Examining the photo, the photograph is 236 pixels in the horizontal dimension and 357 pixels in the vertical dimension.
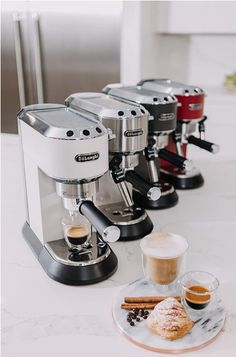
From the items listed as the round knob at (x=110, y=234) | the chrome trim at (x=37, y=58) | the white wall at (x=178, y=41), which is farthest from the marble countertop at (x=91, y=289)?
the chrome trim at (x=37, y=58)

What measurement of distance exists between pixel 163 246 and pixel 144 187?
6.9 inches

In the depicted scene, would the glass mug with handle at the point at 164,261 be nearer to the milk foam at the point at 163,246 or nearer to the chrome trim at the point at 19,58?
the milk foam at the point at 163,246

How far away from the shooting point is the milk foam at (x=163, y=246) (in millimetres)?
872

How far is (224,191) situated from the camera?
4.73ft

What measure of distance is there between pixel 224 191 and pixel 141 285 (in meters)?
0.64

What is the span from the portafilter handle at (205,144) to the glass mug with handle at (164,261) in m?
0.46

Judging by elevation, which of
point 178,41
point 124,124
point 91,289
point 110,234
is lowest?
point 91,289

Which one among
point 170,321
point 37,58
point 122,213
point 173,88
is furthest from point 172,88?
point 37,58

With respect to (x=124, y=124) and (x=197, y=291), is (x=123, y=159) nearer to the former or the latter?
(x=124, y=124)

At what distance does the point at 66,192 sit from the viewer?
91 cm

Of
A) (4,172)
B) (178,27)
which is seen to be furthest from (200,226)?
(178,27)

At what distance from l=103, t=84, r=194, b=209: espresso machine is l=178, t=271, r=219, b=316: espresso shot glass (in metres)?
0.39

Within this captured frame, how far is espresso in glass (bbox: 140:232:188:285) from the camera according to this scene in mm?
867

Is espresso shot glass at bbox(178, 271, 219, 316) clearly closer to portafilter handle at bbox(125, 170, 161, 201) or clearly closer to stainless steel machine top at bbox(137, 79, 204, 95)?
portafilter handle at bbox(125, 170, 161, 201)
